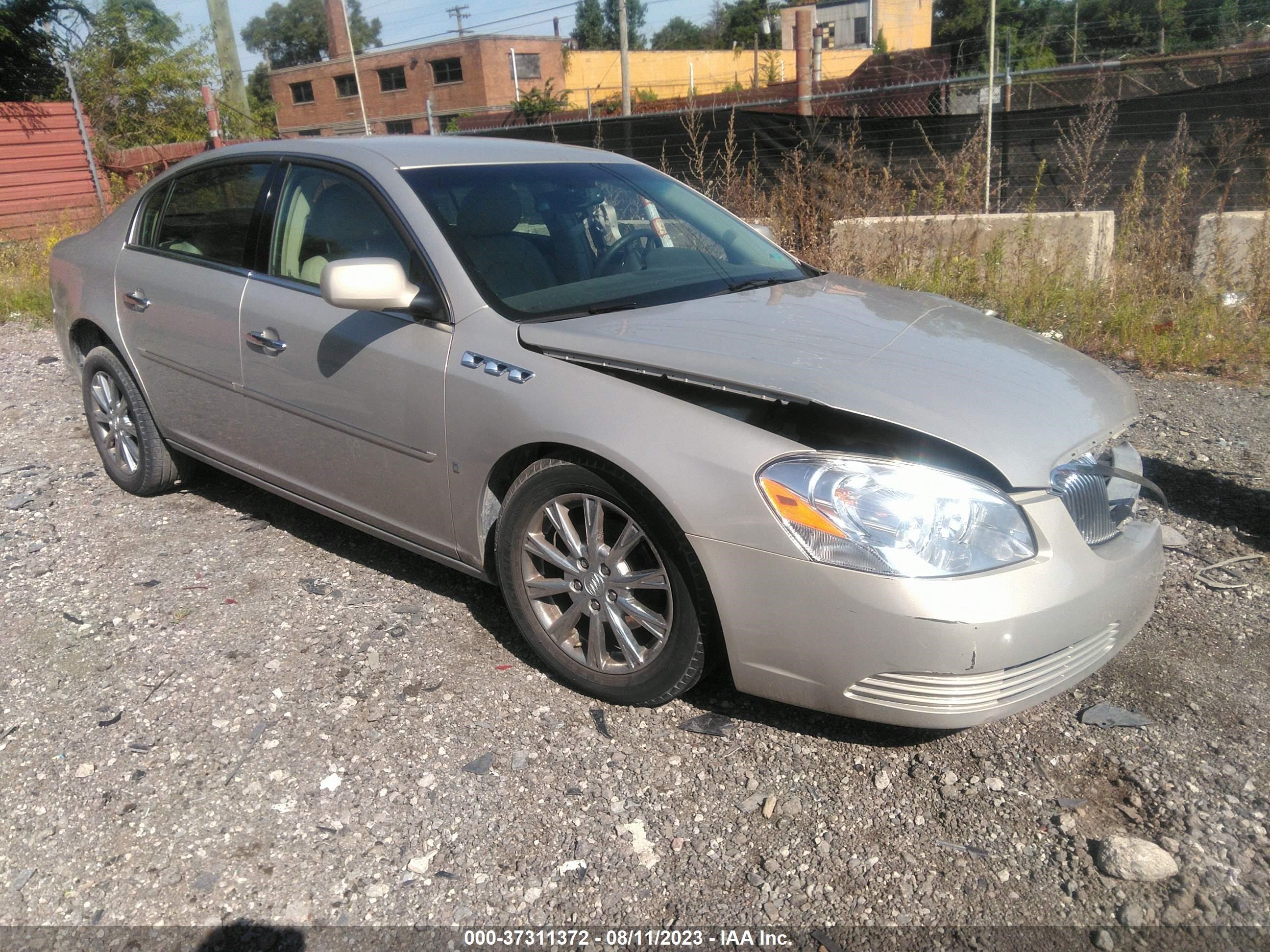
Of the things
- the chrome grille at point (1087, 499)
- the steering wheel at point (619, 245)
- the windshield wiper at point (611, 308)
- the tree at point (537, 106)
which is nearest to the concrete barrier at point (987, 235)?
the steering wheel at point (619, 245)

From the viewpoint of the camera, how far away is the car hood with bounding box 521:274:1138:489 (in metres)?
2.65

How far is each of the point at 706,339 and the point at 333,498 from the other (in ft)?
5.42

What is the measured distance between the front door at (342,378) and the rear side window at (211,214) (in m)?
0.23

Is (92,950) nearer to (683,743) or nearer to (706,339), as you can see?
(683,743)

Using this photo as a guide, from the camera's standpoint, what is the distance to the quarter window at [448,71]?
5425cm

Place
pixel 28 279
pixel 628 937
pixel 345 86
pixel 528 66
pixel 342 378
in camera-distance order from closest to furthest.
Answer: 1. pixel 628 937
2. pixel 342 378
3. pixel 28 279
4. pixel 528 66
5. pixel 345 86

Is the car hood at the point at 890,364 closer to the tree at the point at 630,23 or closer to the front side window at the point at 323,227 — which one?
the front side window at the point at 323,227

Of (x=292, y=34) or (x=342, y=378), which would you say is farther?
(x=292, y=34)

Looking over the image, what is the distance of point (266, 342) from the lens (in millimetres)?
3844

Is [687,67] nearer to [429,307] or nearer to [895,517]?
[429,307]

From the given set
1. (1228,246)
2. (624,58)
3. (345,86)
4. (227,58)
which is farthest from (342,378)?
(345,86)

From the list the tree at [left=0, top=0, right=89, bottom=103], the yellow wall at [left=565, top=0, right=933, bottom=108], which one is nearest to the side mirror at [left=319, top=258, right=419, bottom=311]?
the tree at [left=0, top=0, right=89, bottom=103]

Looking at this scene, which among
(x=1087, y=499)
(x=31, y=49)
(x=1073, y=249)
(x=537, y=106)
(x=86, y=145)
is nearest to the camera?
(x=1087, y=499)

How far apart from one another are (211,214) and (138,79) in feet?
62.7
